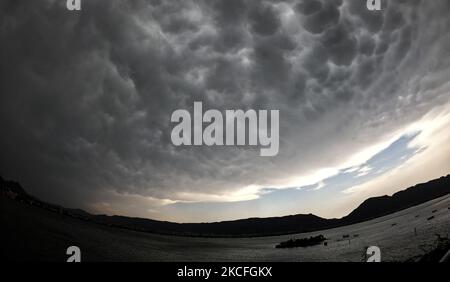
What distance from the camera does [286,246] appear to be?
88938 mm

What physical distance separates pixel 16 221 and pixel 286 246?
65759 millimetres
